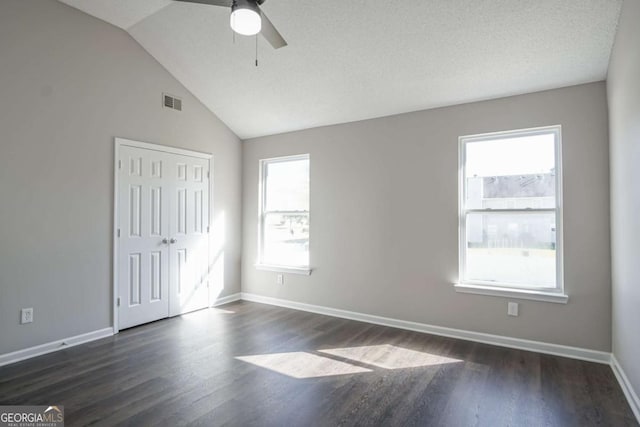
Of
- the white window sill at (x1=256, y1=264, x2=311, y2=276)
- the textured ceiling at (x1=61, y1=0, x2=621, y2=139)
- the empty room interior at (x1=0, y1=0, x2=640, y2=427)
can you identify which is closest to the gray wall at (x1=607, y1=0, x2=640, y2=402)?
the empty room interior at (x1=0, y1=0, x2=640, y2=427)

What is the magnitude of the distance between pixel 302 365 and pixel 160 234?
98.0 inches

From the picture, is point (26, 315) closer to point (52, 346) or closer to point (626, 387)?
point (52, 346)

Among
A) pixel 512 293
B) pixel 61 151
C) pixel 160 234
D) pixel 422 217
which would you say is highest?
pixel 61 151

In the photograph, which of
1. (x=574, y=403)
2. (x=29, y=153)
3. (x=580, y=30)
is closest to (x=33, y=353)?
(x=29, y=153)

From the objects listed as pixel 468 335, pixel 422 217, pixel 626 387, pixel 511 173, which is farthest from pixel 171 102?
pixel 626 387

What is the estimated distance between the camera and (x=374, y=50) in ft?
10.9

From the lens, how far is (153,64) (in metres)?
4.21

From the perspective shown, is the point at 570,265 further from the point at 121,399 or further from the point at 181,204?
the point at 181,204

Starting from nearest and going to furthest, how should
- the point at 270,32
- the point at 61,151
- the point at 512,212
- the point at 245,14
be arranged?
1. the point at 245,14
2. the point at 270,32
3. the point at 61,151
4. the point at 512,212

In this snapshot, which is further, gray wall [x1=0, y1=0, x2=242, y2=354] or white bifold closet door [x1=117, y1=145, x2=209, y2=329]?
white bifold closet door [x1=117, y1=145, x2=209, y2=329]

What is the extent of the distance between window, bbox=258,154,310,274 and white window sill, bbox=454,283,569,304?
6.85ft

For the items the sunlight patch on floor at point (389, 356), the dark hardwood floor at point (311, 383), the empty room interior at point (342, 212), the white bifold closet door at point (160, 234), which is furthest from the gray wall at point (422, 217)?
the white bifold closet door at point (160, 234)

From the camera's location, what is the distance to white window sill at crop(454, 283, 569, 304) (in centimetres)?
326

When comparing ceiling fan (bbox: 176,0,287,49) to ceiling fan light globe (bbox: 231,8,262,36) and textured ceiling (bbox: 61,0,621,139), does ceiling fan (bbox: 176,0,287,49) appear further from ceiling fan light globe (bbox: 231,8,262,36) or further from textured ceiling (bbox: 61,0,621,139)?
textured ceiling (bbox: 61,0,621,139)
